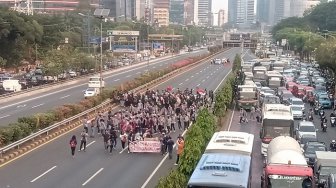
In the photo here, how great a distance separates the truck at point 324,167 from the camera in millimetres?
22641

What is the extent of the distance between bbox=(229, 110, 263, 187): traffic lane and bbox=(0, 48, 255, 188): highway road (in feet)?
14.2

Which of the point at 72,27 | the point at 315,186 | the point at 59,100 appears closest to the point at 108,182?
the point at 315,186

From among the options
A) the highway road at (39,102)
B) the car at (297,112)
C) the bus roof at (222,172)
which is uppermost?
the bus roof at (222,172)

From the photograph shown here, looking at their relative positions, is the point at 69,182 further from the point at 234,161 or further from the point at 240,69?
the point at 240,69

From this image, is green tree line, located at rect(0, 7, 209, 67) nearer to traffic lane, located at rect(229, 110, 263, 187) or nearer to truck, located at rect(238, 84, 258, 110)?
truck, located at rect(238, 84, 258, 110)

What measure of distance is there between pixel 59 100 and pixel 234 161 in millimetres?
35413

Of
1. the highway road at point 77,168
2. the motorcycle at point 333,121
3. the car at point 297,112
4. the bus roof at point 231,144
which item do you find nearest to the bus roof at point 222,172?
the bus roof at point 231,144

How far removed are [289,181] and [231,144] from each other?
132 inches

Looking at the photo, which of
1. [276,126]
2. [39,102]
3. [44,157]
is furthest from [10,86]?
[276,126]

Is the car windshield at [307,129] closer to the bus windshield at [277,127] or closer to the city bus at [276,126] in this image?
the city bus at [276,126]

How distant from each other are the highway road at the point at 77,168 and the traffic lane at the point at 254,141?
432 centimetres

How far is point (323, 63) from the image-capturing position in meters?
71.6

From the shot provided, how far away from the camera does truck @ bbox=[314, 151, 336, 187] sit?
22641mm

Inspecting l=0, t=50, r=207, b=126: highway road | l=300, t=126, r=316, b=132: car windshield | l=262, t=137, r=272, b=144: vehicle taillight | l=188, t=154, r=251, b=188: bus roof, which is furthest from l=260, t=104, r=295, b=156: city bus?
l=0, t=50, r=207, b=126: highway road
